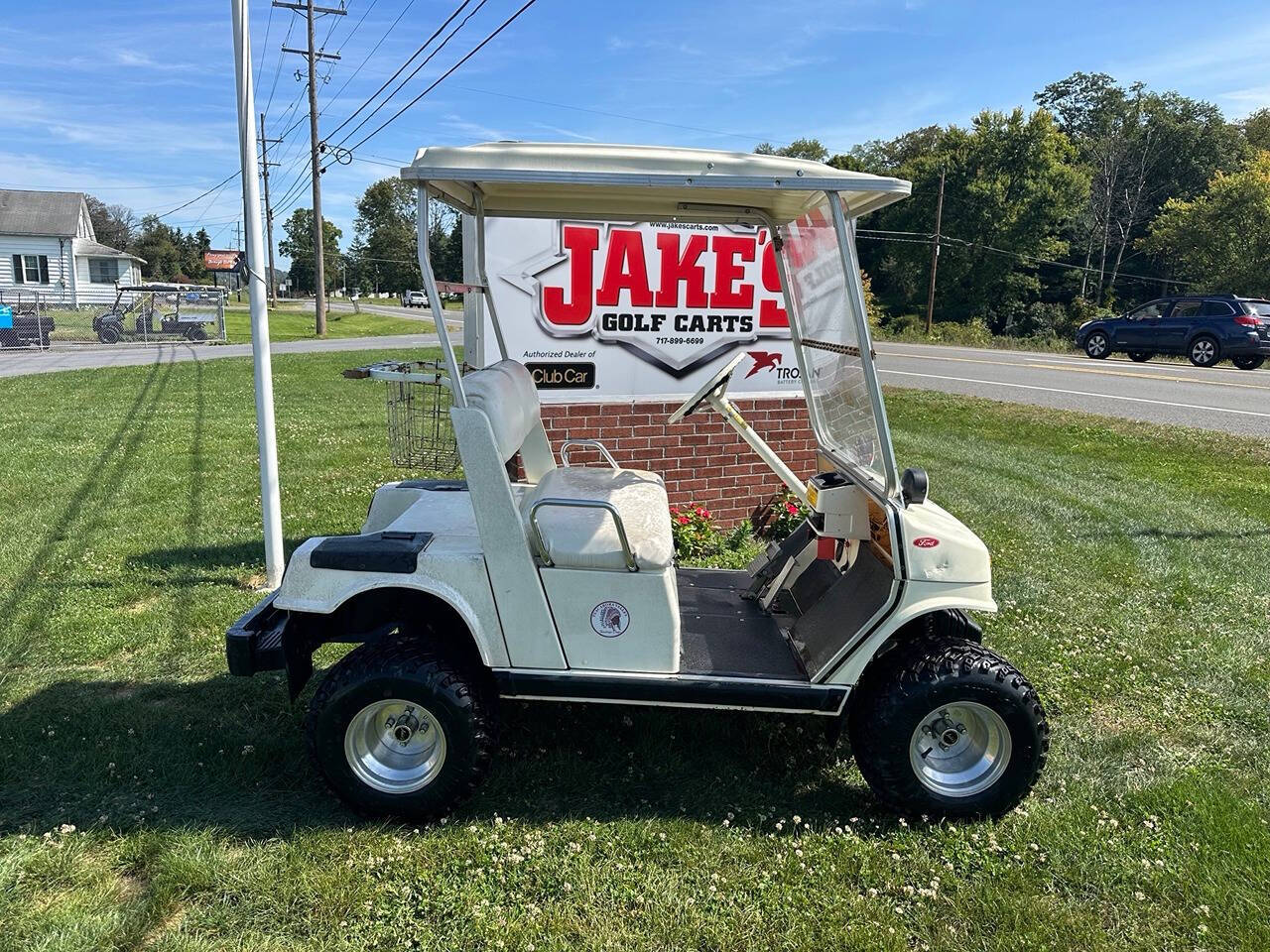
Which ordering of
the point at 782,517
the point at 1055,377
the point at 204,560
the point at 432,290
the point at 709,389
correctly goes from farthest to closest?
1. the point at 1055,377
2. the point at 782,517
3. the point at 204,560
4. the point at 709,389
5. the point at 432,290

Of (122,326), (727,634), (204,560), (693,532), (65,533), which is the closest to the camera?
(727,634)

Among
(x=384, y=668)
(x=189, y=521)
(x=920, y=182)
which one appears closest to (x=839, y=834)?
(x=384, y=668)

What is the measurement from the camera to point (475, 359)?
5.39m

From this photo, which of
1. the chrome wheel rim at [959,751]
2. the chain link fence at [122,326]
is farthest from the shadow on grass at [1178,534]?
the chain link fence at [122,326]

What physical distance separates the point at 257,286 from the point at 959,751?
415cm

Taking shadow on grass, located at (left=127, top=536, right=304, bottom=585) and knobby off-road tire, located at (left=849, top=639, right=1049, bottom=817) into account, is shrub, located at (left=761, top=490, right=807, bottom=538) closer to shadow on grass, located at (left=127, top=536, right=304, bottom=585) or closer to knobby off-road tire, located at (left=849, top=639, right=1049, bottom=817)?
knobby off-road tire, located at (left=849, top=639, right=1049, bottom=817)

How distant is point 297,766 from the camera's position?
3264 mm

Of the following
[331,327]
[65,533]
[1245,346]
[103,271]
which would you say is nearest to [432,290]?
[65,533]

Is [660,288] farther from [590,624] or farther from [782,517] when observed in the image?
[590,624]

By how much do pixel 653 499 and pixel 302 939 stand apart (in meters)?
1.86

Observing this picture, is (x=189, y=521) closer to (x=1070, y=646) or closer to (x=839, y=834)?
(x=839, y=834)

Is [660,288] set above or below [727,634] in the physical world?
above

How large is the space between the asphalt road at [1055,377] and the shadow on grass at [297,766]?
10.4 meters

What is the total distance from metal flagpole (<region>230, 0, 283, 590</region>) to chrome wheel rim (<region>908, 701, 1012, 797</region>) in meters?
3.47
